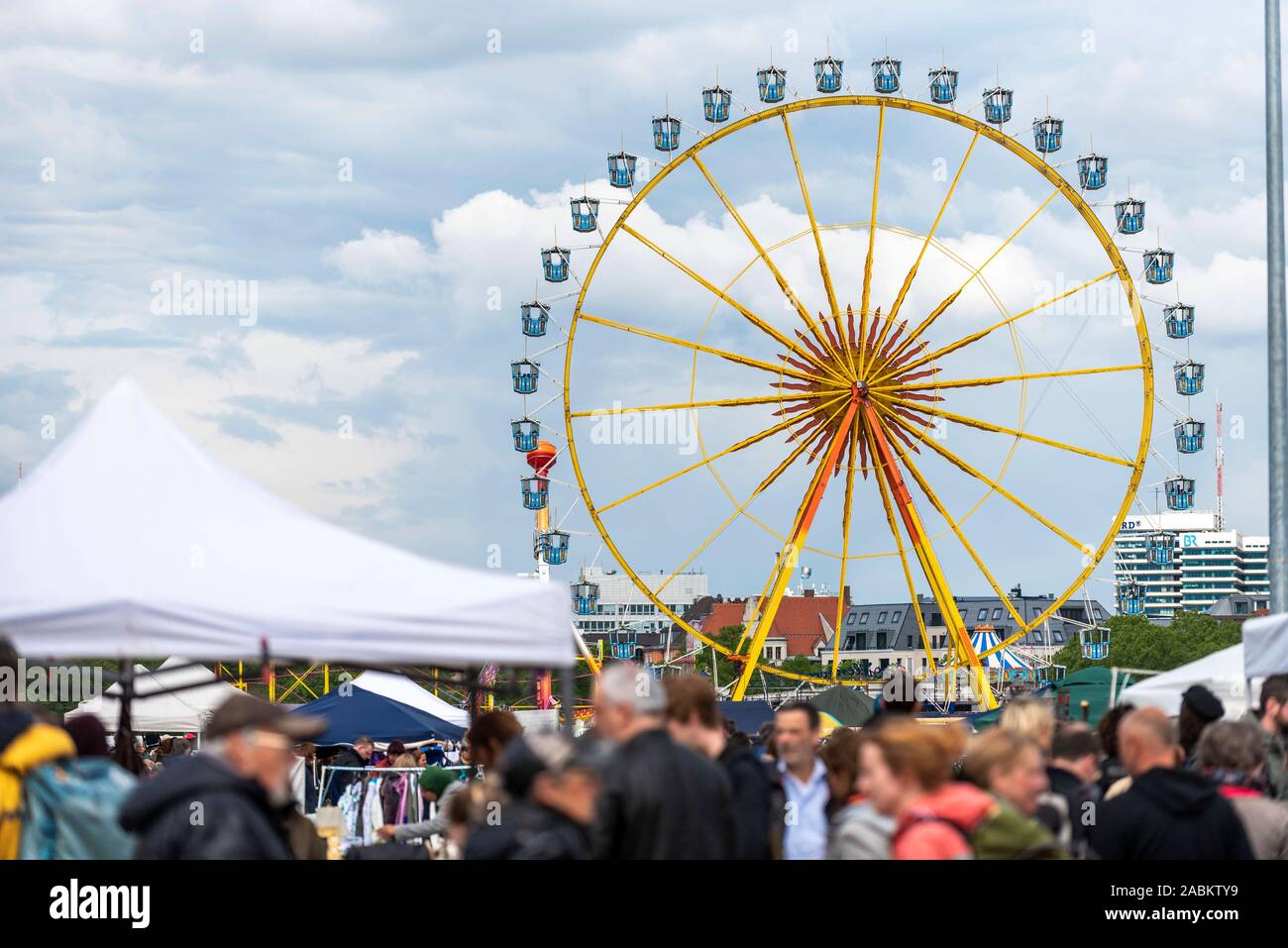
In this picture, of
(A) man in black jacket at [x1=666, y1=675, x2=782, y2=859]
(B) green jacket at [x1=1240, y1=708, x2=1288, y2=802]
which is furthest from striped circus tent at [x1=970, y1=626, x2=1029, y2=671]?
(A) man in black jacket at [x1=666, y1=675, x2=782, y2=859]

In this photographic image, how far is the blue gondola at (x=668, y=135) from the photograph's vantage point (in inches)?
1176

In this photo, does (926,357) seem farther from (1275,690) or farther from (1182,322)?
(1275,690)

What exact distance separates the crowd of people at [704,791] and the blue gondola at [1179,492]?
74.3 ft

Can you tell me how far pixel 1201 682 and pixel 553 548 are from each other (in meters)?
20.7

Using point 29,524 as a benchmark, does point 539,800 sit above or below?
below

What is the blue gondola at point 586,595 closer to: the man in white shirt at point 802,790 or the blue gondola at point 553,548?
the blue gondola at point 553,548

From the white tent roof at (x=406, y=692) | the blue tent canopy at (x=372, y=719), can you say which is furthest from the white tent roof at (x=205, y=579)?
the white tent roof at (x=406, y=692)

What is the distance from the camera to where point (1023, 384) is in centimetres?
2745

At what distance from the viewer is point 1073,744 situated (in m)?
7.88

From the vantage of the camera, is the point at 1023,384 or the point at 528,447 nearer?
the point at 1023,384

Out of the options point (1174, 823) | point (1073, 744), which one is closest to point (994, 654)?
point (1073, 744)
